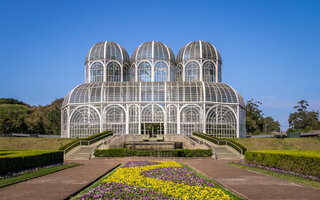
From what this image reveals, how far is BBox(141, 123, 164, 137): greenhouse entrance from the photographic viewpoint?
47969mm

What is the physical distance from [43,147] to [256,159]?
90.9 ft

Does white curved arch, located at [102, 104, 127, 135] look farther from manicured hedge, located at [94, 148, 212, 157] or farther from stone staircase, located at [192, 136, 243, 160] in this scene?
stone staircase, located at [192, 136, 243, 160]

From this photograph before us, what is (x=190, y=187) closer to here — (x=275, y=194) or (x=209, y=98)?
(x=275, y=194)

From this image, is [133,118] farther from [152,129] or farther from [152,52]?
[152,52]

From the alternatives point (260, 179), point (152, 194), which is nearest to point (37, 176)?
point (152, 194)

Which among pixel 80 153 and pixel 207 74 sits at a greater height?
pixel 207 74

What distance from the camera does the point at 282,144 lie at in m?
38.8

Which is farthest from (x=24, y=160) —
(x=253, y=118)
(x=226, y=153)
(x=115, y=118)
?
(x=253, y=118)

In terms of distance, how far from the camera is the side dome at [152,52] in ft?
190

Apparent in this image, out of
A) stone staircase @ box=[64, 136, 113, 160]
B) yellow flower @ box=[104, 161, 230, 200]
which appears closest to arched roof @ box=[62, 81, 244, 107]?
stone staircase @ box=[64, 136, 113, 160]

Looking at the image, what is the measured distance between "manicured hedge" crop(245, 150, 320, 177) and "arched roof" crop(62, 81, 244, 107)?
2506cm

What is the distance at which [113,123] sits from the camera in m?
48.1

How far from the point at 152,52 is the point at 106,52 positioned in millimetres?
8999

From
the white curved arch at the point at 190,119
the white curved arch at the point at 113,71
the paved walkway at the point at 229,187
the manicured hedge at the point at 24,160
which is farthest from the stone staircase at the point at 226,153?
the white curved arch at the point at 113,71
